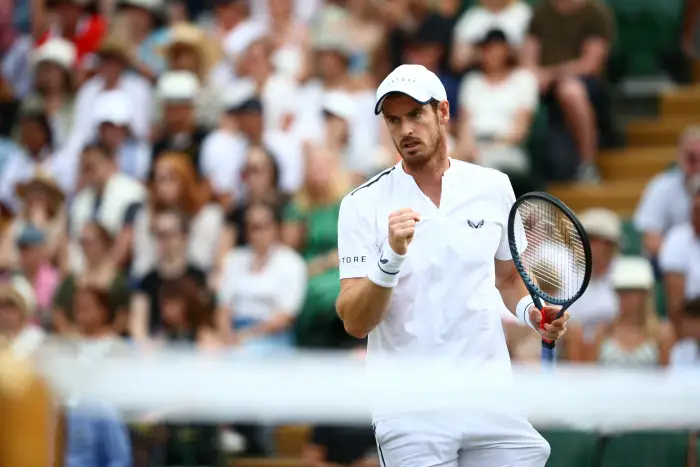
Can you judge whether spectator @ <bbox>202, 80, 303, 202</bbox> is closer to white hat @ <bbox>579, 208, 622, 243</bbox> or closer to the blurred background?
the blurred background

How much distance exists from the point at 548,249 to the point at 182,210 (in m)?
5.60

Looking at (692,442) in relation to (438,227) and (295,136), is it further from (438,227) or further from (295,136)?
(295,136)

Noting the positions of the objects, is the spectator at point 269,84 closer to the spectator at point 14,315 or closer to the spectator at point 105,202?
the spectator at point 105,202

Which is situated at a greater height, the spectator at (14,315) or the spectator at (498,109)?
the spectator at (498,109)

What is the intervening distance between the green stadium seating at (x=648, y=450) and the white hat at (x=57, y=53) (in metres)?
7.83

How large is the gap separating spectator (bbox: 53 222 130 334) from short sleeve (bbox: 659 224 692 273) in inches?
147

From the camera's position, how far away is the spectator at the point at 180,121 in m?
11.5

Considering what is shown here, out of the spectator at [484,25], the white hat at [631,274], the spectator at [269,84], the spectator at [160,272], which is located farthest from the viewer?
the spectator at [269,84]

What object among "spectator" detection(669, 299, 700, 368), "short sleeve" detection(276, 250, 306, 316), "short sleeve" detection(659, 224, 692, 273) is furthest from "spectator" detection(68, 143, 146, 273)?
"spectator" detection(669, 299, 700, 368)

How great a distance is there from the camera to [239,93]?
11.7 metres

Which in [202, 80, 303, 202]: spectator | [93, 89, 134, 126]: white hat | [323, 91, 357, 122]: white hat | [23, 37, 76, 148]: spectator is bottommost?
[202, 80, 303, 202]: spectator

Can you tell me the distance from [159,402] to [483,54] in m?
7.26

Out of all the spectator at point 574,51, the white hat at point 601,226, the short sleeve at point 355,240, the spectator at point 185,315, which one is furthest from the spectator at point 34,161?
the short sleeve at point 355,240

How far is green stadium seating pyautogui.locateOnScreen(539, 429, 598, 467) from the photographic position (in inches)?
244
